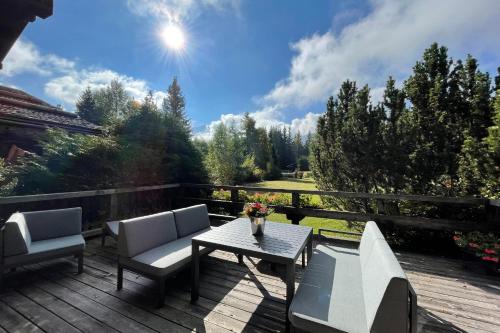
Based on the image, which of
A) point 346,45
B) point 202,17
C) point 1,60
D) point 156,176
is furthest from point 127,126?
point 346,45

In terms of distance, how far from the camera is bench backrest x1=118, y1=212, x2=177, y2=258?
7.66ft

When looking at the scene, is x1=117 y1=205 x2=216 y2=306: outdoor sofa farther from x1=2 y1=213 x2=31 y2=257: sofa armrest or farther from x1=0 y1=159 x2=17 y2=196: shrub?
x1=0 y1=159 x2=17 y2=196: shrub

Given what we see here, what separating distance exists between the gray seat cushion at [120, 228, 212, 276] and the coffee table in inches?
7.2

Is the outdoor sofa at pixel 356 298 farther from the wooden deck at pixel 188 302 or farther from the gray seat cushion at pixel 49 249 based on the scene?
the gray seat cushion at pixel 49 249

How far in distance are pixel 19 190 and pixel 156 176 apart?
2380mm

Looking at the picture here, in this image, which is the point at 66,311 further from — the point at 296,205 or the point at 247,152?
the point at 247,152

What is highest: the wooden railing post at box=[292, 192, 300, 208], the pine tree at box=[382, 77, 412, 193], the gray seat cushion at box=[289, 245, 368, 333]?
the pine tree at box=[382, 77, 412, 193]

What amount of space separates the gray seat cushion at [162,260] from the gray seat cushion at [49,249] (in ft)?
2.95

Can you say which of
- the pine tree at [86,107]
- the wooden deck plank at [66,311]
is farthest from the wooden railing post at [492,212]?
the pine tree at [86,107]

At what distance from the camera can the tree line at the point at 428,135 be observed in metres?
3.09

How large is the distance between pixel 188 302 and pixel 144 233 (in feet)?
2.96

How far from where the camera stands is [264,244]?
7.30 feet

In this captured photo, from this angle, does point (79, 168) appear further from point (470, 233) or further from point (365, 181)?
point (470, 233)

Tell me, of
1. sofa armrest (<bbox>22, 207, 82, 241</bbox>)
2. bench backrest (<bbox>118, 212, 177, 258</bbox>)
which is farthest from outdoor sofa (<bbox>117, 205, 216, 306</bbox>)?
sofa armrest (<bbox>22, 207, 82, 241</bbox>)
